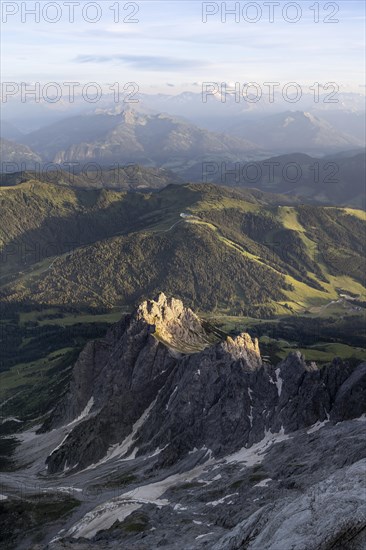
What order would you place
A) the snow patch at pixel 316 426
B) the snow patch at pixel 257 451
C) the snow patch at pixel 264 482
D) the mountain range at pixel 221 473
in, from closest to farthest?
1. the mountain range at pixel 221 473
2. the snow patch at pixel 264 482
3. the snow patch at pixel 257 451
4. the snow patch at pixel 316 426

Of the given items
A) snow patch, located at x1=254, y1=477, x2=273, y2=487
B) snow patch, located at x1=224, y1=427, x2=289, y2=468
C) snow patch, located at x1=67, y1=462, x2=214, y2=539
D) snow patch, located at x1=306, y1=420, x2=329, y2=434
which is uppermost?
snow patch, located at x1=306, y1=420, x2=329, y2=434

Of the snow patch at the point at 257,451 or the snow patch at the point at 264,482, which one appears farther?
the snow patch at the point at 257,451

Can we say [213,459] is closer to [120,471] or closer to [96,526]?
[120,471]

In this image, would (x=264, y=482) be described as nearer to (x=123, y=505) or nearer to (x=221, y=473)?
(x=221, y=473)

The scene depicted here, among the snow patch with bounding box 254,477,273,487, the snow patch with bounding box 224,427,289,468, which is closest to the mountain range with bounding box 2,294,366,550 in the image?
the snow patch with bounding box 254,477,273,487

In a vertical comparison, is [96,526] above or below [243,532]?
below

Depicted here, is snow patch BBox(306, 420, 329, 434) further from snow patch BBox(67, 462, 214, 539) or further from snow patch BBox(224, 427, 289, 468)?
snow patch BBox(67, 462, 214, 539)

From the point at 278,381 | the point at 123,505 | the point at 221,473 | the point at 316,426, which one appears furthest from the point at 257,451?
the point at 123,505

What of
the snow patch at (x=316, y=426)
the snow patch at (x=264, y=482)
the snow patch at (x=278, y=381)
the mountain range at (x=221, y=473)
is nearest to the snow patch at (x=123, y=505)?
the mountain range at (x=221, y=473)

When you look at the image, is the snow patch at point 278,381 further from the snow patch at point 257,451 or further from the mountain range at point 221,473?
the snow patch at point 257,451

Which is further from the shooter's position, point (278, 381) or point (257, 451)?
point (278, 381)

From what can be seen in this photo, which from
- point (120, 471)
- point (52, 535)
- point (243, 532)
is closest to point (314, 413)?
point (120, 471)
